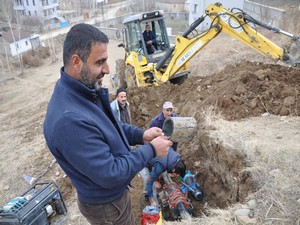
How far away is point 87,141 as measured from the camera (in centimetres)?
170

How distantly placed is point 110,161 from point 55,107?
1.64ft

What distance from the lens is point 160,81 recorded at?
26.6 ft

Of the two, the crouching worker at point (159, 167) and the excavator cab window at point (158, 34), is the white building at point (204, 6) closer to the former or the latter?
the excavator cab window at point (158, 34)

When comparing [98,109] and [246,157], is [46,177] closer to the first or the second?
[246,157]

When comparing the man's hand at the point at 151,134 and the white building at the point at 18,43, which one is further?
the white building at the point at 18,43

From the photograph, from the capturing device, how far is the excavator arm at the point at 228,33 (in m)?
6.05

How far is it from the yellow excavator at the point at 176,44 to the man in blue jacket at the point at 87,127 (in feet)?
16.8

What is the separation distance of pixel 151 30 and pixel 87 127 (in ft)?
24.4

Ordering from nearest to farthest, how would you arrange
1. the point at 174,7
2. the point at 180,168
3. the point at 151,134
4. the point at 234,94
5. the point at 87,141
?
1. the point at 87,141
2. the point at 151,134
3. the point at 180,168
4. the point at 234,94
5. the point at 174,7

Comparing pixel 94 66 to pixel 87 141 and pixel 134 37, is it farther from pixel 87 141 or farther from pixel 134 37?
pixel 134 37

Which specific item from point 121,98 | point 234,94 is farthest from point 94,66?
point 234,94

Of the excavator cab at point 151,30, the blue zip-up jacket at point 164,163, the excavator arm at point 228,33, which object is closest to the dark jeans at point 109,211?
the blue zip-up jacket at point 164,163

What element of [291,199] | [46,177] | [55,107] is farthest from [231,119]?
[46,177]

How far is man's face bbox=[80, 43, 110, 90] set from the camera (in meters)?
1.80
